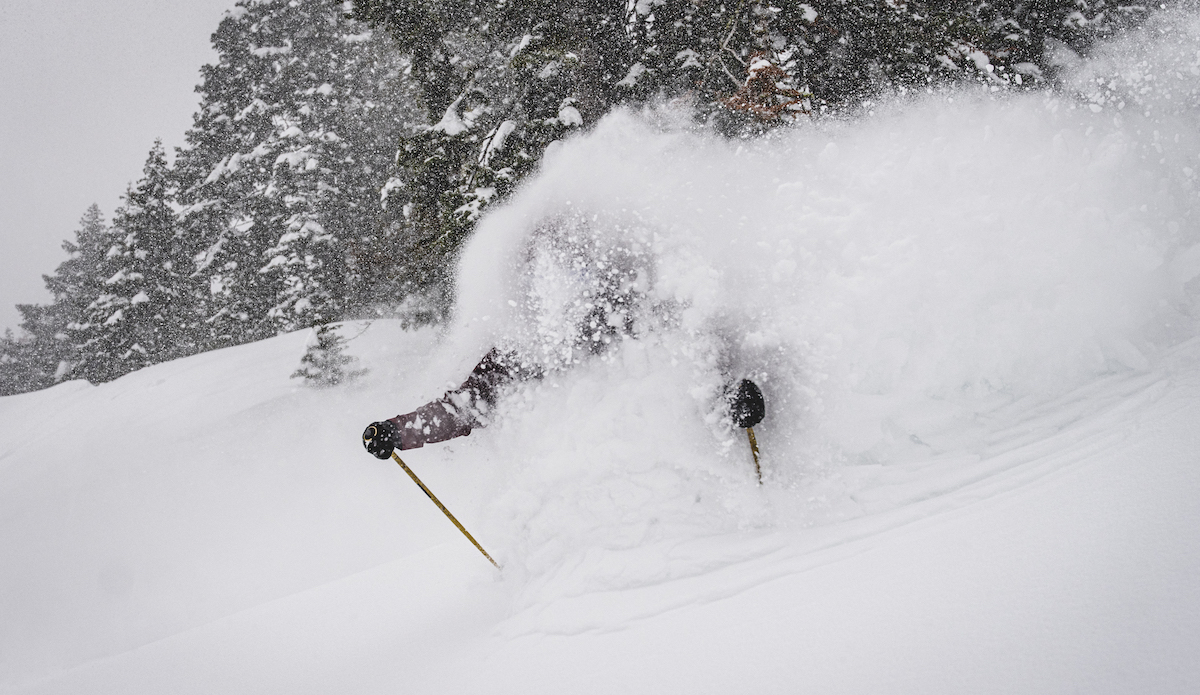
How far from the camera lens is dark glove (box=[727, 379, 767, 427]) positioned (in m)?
3.29

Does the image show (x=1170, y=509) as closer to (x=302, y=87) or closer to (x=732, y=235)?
(x=732, y=235)

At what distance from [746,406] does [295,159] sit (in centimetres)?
1302

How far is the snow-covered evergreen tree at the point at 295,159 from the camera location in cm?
1244

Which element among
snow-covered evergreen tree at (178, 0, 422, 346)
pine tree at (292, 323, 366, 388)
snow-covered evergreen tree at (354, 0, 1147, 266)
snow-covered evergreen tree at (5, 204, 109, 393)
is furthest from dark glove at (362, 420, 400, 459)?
snow-covered evergreen tree at (5, 204, 109, 393)

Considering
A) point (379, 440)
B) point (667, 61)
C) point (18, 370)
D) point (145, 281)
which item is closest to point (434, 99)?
point (667, 61)

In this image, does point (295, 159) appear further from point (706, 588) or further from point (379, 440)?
point (706, 588)

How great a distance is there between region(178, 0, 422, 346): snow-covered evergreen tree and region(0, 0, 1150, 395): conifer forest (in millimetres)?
50

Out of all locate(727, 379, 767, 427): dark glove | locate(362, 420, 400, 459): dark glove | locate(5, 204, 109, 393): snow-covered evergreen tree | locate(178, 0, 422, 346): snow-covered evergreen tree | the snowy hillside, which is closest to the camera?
the snowy hillside

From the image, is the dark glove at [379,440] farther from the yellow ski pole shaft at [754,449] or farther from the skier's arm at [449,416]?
the yellow ski pole shaft at [754,449]

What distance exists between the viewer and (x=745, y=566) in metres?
2.89

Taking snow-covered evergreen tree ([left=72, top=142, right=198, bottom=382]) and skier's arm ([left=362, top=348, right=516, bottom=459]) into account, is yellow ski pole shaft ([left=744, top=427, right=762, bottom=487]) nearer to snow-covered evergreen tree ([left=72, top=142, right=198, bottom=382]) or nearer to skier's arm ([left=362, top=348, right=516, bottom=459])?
skier's arm ([left=362, top=348, right=516, bottom=459])

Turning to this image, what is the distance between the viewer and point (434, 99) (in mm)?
8531

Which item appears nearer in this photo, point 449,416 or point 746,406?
point 746,406

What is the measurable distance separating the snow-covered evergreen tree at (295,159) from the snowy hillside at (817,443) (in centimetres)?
738
